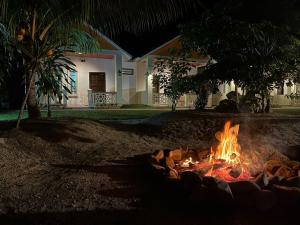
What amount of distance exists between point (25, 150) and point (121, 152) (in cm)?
162

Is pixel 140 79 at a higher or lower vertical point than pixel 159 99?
higher

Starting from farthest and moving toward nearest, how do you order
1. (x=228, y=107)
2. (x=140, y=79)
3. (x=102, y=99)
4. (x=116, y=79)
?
(x=140, y=79) → (x=116, y=79) → (x=102, y=99) → (x=228, y=107)

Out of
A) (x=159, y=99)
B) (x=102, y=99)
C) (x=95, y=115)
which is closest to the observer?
(x=95, y=115)

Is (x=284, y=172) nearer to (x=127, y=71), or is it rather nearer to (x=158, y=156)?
(x=158, y=156)

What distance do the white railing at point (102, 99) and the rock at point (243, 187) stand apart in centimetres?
1571

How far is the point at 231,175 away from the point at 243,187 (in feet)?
2.58

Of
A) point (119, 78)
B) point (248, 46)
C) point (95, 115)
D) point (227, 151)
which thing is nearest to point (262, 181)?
point (227, 151)

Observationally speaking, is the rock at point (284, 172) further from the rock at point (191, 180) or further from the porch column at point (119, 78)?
the porch column at point (119, 78)

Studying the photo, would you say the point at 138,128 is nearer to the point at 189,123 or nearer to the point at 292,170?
the point at 189,123

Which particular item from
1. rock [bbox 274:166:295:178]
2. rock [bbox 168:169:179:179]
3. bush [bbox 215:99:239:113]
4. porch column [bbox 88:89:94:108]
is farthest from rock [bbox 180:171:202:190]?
porch column [bbox 88:89:94:108]

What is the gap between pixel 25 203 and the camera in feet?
12.1

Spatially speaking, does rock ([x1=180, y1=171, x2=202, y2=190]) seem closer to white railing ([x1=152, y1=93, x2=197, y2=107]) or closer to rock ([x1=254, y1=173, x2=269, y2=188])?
rock ([x1=254, y1=173, x2=269, y2=188])

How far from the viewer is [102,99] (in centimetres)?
1902

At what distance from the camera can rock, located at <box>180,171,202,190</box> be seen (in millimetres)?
3691
